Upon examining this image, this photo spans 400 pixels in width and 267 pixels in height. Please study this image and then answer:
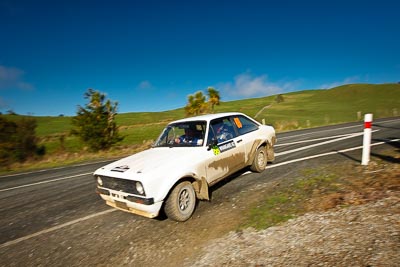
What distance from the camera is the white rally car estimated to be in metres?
3.54

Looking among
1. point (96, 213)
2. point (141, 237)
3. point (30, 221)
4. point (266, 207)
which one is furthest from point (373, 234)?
point (30, 221)

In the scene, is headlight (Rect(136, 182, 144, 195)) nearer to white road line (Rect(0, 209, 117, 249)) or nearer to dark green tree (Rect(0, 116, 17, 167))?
white road line (Rect(0, 209, 117, 249))

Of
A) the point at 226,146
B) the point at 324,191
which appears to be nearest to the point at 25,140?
the point at 226,146

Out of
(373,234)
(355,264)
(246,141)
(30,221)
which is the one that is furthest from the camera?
(246,141)

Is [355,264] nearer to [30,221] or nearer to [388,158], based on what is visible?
[388,158]

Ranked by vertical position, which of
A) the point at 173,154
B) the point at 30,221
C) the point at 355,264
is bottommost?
the point at 30,221

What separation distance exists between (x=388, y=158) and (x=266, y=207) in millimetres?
4035

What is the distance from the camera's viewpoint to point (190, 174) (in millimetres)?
3916

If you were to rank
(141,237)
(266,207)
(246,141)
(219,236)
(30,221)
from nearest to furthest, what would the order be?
(219,236), (141,237), (266,207), (30,221), (246,141)

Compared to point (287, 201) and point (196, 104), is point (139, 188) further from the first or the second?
point (196, 104)

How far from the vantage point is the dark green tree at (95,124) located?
19203 millimetres

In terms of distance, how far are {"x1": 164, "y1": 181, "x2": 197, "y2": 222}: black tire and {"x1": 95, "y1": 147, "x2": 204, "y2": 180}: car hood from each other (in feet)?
1.18

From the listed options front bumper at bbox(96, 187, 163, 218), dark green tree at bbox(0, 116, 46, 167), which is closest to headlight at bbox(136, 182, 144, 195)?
front bumper at bbox(96, 187, 163, 218)

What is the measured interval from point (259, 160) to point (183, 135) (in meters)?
2.20
